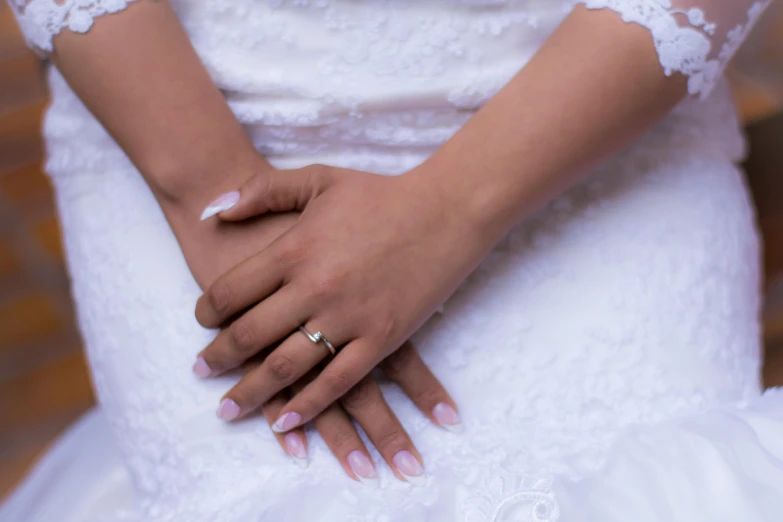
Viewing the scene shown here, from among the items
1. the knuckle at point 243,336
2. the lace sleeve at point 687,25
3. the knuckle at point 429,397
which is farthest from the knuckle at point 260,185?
the lace sleeve at point 687,25

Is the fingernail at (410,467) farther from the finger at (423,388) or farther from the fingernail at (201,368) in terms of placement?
the fingernail at (201,368)

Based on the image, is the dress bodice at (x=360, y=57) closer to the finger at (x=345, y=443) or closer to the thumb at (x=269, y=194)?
the thumb at (x=269, y=194)

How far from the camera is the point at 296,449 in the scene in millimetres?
558

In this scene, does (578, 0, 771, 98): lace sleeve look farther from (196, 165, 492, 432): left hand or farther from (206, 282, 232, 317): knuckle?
(206, 282, 232, 317): knuckle

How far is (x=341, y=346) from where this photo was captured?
0.57 m

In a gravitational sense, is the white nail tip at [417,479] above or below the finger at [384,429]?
below

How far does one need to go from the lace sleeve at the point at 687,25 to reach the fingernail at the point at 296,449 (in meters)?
Answer: 0.44

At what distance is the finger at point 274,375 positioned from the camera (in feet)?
1.82

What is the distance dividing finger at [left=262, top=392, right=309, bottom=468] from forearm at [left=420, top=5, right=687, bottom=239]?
23cm

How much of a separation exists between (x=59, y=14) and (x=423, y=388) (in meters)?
0.46

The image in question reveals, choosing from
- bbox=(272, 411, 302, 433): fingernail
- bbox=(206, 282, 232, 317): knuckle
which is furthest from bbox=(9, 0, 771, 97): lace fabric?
bbox=(272, 411, 302, 433): fingernail

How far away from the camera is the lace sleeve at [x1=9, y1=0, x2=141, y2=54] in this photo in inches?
24.0

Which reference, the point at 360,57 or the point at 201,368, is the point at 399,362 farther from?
the point at 360,57

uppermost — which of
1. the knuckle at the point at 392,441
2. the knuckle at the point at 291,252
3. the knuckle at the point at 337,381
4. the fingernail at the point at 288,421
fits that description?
the knuckle at the point at 291,252
